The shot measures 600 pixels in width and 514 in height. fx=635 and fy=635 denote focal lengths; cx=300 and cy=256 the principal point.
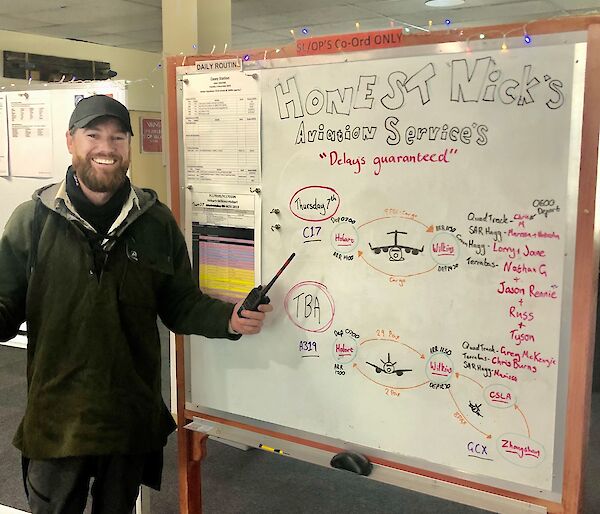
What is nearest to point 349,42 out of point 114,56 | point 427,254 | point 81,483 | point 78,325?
point 427,254

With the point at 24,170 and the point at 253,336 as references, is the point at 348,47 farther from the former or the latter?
the point at 24,170

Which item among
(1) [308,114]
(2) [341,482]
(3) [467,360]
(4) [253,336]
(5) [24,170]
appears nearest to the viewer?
(3) [467,360]

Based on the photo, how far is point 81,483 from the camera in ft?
5.74

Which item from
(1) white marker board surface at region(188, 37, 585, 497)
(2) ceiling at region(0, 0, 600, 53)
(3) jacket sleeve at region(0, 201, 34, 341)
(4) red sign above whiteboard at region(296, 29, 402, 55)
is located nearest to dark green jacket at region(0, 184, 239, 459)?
(3) jacket sleeve at region(0, 201, 34, 341)

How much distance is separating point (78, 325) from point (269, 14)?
4383mm

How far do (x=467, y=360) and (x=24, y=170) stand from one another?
2.43m

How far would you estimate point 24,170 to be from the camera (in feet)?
10.1

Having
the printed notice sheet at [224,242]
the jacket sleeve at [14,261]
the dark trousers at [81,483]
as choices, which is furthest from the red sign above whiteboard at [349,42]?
the dark trousers at [81,483]

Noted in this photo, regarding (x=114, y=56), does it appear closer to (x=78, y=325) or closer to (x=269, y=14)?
(x=269, y=14)

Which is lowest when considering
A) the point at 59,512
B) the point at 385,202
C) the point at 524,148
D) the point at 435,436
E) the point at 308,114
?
the point at 59,512

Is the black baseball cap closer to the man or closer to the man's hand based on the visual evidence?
the man

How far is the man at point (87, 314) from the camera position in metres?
1.68

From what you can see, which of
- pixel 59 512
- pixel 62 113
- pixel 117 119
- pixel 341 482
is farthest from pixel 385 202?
pixel 62 113

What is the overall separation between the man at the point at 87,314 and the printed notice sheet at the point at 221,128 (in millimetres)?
205
